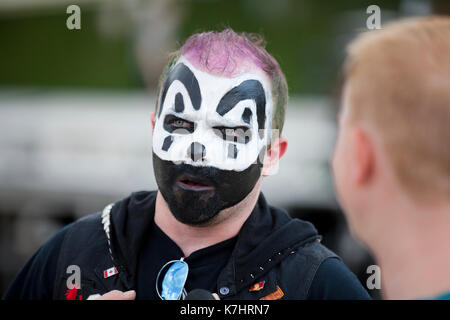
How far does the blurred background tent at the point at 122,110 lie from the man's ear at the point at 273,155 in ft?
3.66

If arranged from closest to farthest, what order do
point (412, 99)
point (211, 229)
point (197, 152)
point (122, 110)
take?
1. point (412, 99)
2. point (197, 152)
3. point (211, 229)
4. point (122, 110)

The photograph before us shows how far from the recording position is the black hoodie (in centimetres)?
151

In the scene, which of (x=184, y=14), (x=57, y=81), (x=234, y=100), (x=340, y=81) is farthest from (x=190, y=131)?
(x=57, y=81)

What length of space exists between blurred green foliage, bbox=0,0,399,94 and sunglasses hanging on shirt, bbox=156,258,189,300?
3.50 metres

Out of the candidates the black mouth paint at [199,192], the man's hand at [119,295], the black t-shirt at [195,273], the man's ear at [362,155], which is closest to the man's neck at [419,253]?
the man's ear at [362,155]

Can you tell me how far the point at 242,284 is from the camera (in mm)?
1497

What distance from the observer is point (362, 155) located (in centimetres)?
120

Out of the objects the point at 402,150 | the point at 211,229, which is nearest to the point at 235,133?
the point at 211,229

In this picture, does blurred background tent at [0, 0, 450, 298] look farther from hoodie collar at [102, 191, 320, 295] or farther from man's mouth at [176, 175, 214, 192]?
man's mouth at [176, 175, 214, 192]

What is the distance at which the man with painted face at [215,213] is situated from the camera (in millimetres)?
1497

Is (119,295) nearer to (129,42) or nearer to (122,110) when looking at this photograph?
(122,110)

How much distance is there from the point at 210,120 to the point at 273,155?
0.79 feet

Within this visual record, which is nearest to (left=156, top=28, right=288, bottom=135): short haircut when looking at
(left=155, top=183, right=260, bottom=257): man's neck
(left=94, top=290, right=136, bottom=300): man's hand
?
(left=155, top=183, right=260, bottom=257): man's neck

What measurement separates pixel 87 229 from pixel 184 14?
5.20m
